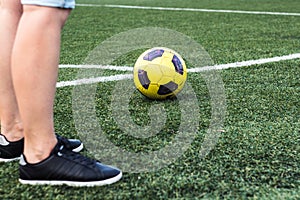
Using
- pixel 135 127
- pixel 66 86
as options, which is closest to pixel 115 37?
pixel 66 86

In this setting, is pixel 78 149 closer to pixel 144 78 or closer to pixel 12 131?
pixel 12 131

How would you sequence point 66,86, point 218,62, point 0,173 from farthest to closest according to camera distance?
point 218,62 → point 66,86 → point 0,173

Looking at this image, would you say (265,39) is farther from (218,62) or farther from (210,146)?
(210,146)

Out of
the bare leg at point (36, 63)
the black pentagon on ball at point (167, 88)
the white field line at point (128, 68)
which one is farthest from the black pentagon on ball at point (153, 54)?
the bare leg at point (36, 63)

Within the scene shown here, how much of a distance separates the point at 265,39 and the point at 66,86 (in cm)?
269

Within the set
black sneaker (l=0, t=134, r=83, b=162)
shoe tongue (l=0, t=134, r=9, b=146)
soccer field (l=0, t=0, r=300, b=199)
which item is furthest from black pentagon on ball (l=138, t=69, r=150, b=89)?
shoe tongue (l=0, t=134, r=9, b=146)

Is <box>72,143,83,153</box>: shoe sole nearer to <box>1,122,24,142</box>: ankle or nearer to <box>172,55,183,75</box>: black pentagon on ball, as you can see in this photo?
<box>1,122,24,142</box>: ankle

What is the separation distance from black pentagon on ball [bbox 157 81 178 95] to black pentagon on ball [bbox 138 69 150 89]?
8 centimetres

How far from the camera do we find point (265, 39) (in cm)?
541

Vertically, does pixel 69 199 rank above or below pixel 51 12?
below

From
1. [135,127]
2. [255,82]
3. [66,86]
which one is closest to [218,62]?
[255,82]

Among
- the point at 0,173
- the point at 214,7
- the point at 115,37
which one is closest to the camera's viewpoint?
the point at 0,173

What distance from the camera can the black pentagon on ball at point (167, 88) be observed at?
9.86 feet

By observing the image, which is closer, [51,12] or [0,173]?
[51,12]
